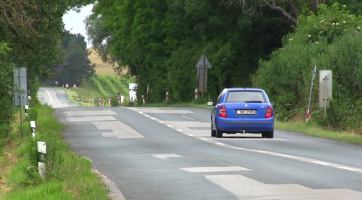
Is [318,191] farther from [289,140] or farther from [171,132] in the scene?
[171,132]

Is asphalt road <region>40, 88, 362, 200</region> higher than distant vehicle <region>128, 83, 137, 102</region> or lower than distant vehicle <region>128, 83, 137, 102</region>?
lower

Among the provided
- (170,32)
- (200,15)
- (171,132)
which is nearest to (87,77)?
(170,32)

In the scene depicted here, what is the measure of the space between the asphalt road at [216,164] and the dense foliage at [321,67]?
8.82 ft

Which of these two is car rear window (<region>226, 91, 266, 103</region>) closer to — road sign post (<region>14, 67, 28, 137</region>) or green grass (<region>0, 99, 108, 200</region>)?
road sign post (<region>14, 67, 28, 137</region>)

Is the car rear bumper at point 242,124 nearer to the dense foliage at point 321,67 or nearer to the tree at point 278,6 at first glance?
the dense foliage at point 321,67

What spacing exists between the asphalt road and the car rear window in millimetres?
1186

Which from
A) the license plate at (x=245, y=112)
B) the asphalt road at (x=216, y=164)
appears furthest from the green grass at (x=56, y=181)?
the license plate at (x=245, y=112)

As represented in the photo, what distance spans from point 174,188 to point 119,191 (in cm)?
78

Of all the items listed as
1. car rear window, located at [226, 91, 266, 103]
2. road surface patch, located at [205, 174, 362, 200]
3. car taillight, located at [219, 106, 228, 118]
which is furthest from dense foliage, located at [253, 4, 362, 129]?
road surface patch, located at [205, 174, 362, 200]

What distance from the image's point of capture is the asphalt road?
1047 centimetres

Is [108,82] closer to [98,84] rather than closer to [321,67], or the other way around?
[98,84]

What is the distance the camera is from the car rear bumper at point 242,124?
2281cm

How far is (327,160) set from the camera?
15.6m

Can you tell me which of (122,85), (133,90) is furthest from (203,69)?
(122,85)
